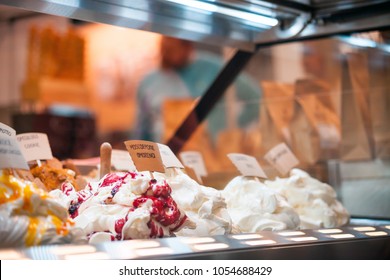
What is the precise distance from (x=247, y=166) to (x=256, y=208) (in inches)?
9.0

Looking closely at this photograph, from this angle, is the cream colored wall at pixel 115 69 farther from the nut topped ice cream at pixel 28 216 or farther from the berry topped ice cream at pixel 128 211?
the nut topped ice cream at pixel 28 216

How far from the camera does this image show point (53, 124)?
539cm

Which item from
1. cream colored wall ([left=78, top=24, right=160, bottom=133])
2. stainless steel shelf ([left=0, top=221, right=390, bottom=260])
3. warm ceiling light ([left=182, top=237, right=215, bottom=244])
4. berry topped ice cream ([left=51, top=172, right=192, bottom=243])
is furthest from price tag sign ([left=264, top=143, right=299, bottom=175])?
cream colored wall ([left=78, top=24, right=160, bottom=133])

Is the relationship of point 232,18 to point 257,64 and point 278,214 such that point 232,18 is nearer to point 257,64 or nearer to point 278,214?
point 257,64

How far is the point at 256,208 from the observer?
2.25 meters

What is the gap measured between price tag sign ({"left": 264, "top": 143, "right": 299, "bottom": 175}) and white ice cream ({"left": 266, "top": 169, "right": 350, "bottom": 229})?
0.07 m

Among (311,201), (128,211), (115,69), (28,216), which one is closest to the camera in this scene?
(28,216)

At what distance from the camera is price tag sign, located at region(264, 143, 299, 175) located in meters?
2.75

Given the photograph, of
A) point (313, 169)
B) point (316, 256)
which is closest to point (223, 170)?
point (313, 169)

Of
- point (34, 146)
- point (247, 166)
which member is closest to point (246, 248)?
point (247, 166)

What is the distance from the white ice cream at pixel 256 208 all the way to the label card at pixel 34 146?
0.60 meters

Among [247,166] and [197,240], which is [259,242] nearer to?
[197,240]

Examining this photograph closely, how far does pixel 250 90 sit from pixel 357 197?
2.34ft

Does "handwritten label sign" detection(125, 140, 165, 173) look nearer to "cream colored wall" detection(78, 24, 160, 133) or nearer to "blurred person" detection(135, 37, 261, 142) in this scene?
"blurred person" detection(135, 37, 261, 142)
